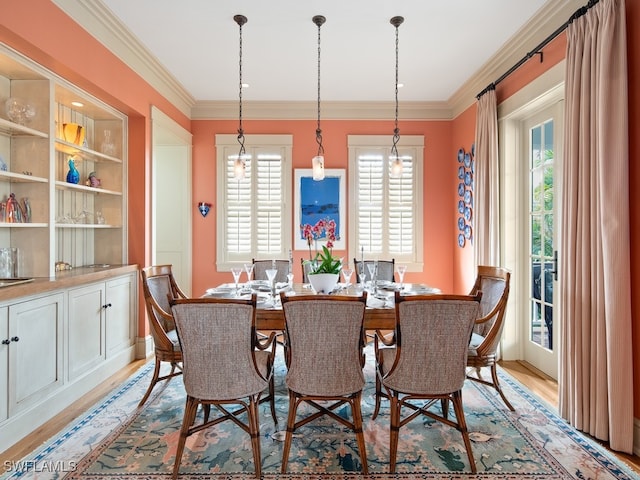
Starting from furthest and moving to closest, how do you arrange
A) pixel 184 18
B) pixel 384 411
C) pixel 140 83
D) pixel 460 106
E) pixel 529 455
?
pixel 460 106 → pixel 140 83 → pixel 184 18 → pixel 384 411 → pixel 529 455

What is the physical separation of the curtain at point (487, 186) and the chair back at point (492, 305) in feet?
2.78

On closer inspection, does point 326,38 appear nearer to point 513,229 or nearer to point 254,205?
point 254,205

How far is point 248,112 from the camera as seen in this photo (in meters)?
5.16

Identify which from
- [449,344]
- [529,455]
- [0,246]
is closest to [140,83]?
[0,246]

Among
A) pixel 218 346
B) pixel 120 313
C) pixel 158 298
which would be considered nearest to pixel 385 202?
pixel 158 298

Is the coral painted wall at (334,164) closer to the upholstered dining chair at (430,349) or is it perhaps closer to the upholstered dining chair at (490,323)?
the upholstered dining chair at (490,323)

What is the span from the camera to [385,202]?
17.1ft

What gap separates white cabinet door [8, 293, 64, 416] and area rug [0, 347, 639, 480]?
0.35m

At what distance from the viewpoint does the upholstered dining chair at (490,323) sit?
2574 mm

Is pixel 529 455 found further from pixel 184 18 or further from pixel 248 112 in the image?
pixel 248 112

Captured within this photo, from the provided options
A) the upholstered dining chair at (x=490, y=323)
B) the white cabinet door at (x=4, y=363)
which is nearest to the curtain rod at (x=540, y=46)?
the upholstered dining chair at (x=490, y=323)

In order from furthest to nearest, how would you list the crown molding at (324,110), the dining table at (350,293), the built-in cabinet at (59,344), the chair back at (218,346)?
the crown molding at (324,110)
the dining table at (350,293)
the built-in cabinet at (59,344)
the chair back at (218,346)

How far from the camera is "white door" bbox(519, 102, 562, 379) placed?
3320mm

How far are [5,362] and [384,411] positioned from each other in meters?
2.48
